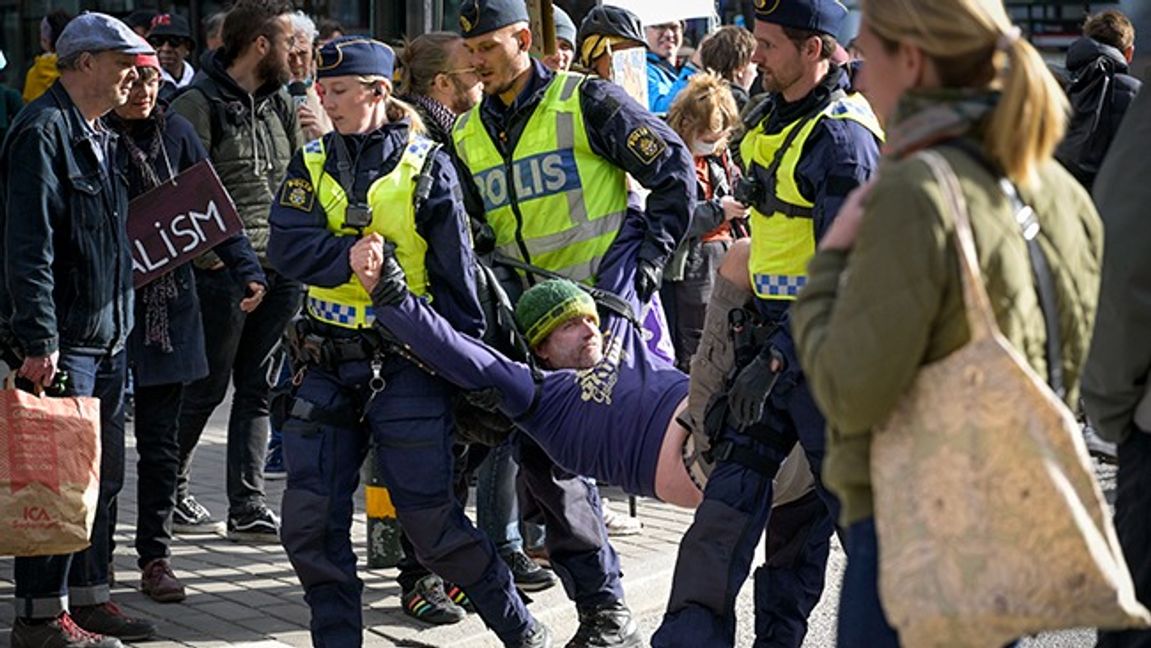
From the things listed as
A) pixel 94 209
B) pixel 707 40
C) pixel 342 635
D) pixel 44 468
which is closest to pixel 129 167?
pixel 94 209

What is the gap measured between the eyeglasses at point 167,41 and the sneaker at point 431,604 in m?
4.13

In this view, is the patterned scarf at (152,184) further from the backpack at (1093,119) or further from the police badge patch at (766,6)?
the backpack at (1093,119)

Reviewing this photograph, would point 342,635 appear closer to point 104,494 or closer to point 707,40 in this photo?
point 104,494

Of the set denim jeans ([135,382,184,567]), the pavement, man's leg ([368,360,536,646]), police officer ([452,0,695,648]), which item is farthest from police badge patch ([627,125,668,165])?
denim jeans ([135,382,184,567])

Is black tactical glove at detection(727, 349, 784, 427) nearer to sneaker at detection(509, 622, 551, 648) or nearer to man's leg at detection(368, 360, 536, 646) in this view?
man's leg at detection(368, 360, 536, 646)

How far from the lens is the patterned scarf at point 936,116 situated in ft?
10.4

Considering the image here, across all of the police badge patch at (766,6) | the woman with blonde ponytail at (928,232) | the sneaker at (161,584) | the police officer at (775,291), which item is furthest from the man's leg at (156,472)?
the woman with blonde ponytail at (928,232)

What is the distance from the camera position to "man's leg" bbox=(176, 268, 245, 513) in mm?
7711

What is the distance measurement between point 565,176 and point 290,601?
1822 millimetres

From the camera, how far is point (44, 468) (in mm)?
5711

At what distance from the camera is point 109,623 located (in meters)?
6.19

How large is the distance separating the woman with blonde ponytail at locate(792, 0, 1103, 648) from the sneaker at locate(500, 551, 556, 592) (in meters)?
3.74

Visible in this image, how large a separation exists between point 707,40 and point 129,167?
4609 millimetres

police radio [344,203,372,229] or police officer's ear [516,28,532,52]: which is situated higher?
police officer's ear [516,28,532,52]
